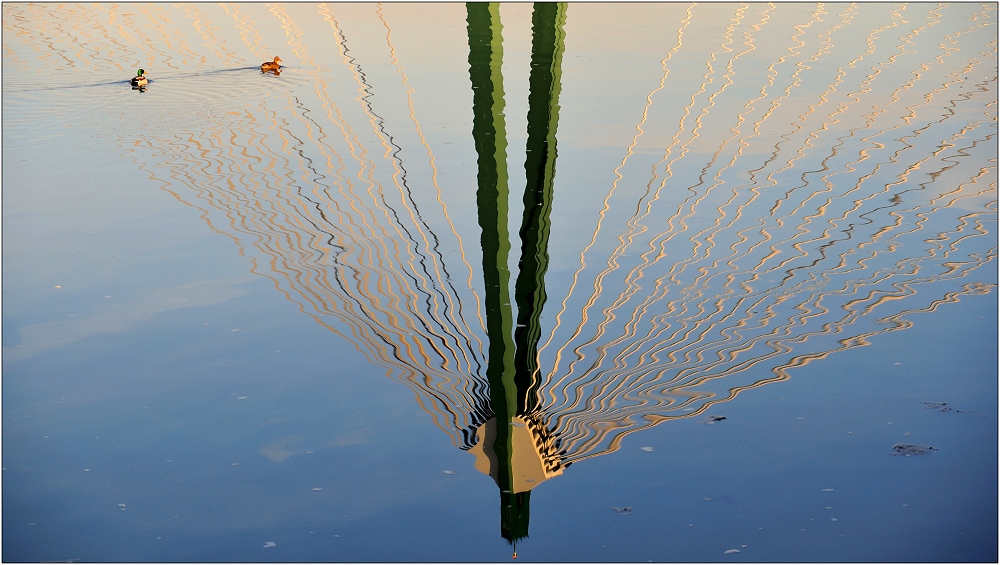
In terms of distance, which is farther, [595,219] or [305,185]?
[305,185]

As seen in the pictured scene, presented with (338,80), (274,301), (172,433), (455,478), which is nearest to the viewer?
(455,478)

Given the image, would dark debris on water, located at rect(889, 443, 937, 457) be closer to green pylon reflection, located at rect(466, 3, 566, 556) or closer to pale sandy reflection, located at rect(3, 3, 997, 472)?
pale sandy reflection, located at rect(3, 3, 997, 472)

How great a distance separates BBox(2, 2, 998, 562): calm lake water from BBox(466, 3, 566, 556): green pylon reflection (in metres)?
0.02

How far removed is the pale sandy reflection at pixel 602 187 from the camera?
139 inches

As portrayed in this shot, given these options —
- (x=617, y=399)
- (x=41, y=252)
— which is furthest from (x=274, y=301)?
(x=617, y=399)

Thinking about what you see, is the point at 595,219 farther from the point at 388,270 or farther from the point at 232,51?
the point at 232,51

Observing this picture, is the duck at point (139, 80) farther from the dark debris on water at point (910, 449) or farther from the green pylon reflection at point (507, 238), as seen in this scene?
the dark debris on water at point (910, 449)

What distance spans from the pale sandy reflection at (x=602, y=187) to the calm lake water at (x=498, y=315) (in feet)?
0.08

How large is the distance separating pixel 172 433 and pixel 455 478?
36.3 inches

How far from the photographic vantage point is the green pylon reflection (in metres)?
3.01

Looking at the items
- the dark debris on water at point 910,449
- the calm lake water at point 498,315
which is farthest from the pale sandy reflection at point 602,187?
the dark debris on water at point 910,449

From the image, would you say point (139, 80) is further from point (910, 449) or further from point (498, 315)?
point (910, 449)

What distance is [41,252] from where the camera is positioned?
4289 mm

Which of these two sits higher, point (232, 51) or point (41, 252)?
point (232, 51)
